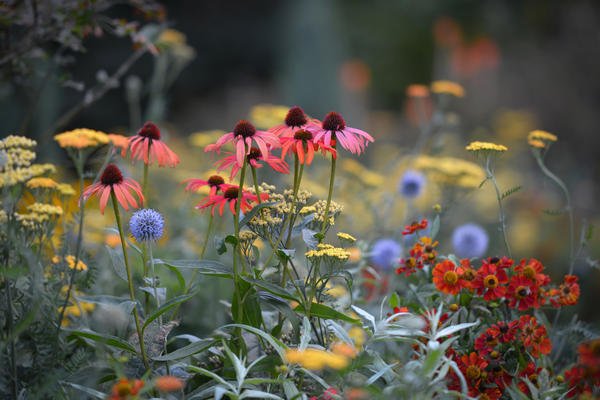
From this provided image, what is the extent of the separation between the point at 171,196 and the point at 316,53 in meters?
4.08

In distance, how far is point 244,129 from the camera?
1685mm

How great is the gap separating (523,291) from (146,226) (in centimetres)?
110

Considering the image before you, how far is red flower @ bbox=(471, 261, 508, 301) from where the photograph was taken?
1.81m

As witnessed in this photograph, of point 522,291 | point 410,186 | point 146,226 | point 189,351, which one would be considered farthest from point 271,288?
point 410,186

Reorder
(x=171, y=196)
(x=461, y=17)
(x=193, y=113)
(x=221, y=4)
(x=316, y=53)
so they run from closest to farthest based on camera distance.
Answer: (x=171, y=196) < (x=316, y=53) < (x=193, y=113) < (x=221, y=4) < (x=461, y=17)

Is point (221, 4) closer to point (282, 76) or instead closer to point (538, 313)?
point (282, 76)

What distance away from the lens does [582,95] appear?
9.13m

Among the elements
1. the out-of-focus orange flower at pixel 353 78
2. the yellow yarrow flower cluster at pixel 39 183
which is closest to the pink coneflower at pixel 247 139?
the yellow yarrow flower cluster at pixel 39 183

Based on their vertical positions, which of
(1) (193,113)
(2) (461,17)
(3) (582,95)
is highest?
(2) (461,17)

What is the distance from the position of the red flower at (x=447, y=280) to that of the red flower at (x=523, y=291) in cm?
16

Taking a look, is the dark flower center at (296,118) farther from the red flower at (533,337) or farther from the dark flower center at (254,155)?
Result: the red flower at (533,337)

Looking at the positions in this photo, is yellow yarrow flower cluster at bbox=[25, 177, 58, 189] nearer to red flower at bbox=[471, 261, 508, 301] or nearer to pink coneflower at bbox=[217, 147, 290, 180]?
pink coneflower at bbox=[217, 147, 290, 180]

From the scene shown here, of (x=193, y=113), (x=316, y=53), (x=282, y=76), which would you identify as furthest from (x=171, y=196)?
(x=193, y=113)

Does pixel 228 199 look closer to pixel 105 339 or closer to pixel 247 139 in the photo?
pixel 247 139
